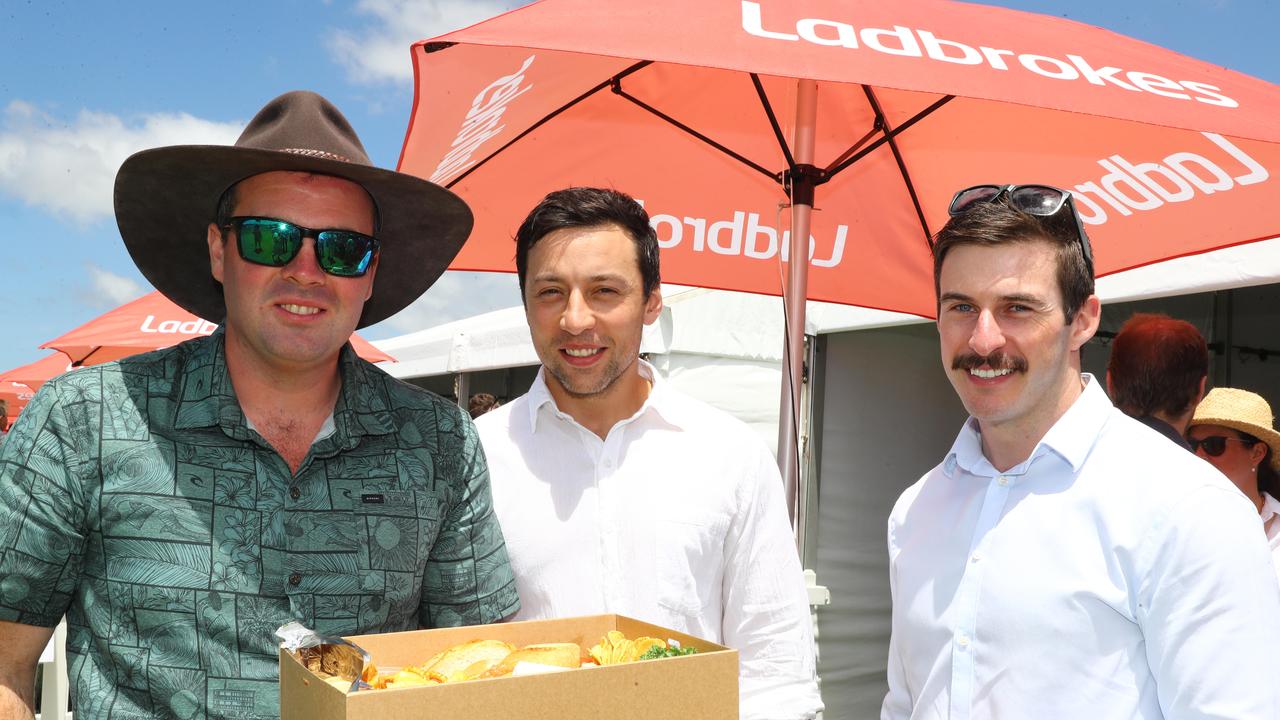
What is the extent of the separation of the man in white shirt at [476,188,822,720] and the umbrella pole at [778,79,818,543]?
1198 millimetres

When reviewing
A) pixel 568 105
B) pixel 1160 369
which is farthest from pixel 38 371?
pixel 1160 369

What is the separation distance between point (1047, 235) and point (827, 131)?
203cm

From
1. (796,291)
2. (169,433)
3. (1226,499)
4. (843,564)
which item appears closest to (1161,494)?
(1226,499)

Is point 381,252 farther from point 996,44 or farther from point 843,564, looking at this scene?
point 843,564

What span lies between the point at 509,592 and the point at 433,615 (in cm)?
16

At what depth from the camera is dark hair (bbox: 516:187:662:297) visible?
2193 mm

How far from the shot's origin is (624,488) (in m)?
2.16

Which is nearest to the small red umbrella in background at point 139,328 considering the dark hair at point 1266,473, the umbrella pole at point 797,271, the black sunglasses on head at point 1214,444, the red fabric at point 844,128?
the red fabric at point 844,128

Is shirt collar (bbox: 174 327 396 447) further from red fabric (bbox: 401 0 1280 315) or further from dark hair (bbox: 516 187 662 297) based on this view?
red fabric (bbox: 401 0 1280 315)

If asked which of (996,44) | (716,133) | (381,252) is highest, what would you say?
(716,133)

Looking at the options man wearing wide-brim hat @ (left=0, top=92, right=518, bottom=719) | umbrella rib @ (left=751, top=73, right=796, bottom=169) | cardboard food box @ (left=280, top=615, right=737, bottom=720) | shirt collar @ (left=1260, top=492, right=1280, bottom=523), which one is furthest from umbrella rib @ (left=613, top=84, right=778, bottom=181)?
cardboard food box @ (left=280, top=615, right=737, bottom=720)

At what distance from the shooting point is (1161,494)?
1611 mm

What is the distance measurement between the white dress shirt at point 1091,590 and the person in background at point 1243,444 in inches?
81.9

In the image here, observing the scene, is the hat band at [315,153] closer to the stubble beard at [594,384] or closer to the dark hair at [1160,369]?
the stubble beard at [594,384]
